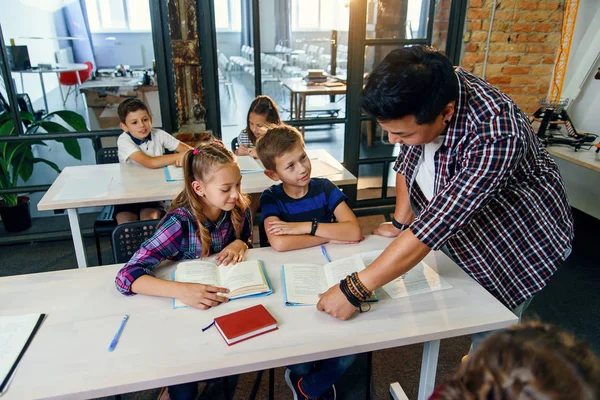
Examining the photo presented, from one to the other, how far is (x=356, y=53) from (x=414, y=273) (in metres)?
2.16

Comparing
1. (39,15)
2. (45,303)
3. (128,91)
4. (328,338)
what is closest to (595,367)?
(328,338)

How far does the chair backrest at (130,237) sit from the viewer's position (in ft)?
5.29

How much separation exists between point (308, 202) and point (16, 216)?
2.54 m

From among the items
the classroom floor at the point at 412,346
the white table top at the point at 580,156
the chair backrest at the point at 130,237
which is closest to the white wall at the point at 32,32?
the classroom floor at the point at 412,346

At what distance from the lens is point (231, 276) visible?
1.36m

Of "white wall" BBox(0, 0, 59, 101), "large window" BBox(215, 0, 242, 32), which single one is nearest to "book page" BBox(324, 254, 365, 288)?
"large window" BBox(215, 0, 242, 32)

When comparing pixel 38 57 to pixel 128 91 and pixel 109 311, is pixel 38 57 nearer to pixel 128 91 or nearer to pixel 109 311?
pixel 128 91

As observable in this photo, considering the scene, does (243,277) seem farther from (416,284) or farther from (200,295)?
(416,284)

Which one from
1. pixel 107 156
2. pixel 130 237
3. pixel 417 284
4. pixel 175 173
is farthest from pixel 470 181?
pixel 107 156

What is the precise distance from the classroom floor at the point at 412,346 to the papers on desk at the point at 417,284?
0.31 meters

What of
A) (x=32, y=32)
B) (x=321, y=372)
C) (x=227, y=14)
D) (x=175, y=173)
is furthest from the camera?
(x=32, y=32)

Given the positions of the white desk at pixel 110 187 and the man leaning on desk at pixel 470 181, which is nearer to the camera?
the man leaning on desk at pixel 470 181

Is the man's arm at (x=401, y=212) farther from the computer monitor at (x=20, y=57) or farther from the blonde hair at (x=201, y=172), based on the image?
the computer monitor at (x=20, y=57)

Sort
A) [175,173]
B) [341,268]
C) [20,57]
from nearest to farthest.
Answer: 1. [341,268]
2. [175,173]
3. [20,57]
